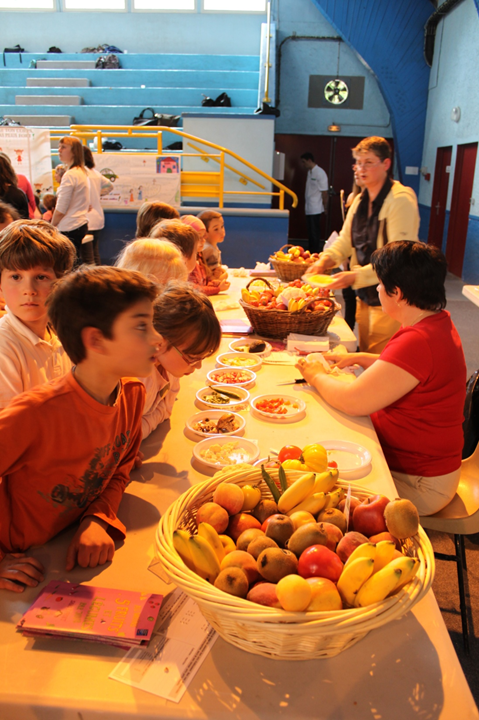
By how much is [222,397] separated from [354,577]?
3.92ft

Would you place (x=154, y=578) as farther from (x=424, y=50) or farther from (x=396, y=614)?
(x=424, y=50)

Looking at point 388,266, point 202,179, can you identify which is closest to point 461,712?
point 388,266

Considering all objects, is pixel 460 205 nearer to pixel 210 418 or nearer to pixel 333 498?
pixel 210 418

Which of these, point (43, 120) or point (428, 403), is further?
point (43, 120)

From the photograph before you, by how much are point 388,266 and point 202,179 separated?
23.5 ft

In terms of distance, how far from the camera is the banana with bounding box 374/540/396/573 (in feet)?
2.86

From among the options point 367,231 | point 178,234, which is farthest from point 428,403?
point 367,231

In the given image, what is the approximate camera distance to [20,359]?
1481 millimetres

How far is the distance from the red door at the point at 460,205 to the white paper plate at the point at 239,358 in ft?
22.8

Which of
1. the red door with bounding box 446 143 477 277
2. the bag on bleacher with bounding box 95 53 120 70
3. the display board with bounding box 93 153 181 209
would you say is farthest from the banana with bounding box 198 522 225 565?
the bag on bleacher with bounding box 95 53 120 70

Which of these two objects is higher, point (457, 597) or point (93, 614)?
point (93, 614)

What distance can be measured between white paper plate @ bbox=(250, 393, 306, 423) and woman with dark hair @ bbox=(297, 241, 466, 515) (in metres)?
0.13

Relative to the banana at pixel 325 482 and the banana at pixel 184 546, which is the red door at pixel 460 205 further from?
the banana at pixel 184 546

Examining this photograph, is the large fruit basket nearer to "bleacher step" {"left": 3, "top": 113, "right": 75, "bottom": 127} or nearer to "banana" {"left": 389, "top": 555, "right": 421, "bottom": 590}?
"banana" {"left": 389, "top": 555, "right": 421, "bottom": 590}
